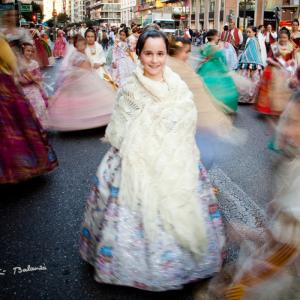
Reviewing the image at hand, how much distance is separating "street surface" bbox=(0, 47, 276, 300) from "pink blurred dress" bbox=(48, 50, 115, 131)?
24.5 inches

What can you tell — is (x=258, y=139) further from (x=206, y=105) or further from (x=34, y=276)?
(x=34, y=276)

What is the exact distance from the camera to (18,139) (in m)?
4.60

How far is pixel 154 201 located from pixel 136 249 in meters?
0.30

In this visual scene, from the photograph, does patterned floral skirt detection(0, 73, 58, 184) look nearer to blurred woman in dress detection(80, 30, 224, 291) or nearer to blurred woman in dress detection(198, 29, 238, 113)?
blurred woman in dress detection(80, 30, 224, 291)

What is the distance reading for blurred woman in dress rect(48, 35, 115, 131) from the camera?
23.8 feet

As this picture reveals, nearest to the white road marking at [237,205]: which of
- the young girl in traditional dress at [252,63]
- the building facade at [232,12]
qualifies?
the young girl in traditional dress at [252,63]

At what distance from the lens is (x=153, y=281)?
8.66 feet

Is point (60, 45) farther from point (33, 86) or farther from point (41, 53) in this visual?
point (33, 86)

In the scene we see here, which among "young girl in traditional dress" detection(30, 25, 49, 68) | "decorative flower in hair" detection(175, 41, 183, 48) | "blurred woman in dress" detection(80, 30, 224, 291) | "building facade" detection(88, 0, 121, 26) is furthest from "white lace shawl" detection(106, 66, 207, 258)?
"building facade" detection(88, 0, 121, 26)

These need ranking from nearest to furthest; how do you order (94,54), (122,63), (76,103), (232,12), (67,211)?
(67,211)
(76,103)
(94,54)
(122,63)
(232,12)

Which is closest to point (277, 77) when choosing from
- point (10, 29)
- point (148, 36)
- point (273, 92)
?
point (273, 92)

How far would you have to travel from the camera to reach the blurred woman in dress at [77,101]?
725cm

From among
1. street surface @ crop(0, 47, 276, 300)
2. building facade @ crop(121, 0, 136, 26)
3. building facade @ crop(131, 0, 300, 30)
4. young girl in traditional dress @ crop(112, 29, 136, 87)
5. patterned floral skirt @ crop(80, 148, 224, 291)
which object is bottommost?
street surface @ crop(0, 47, 276, 300)

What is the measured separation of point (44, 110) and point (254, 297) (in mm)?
6182
